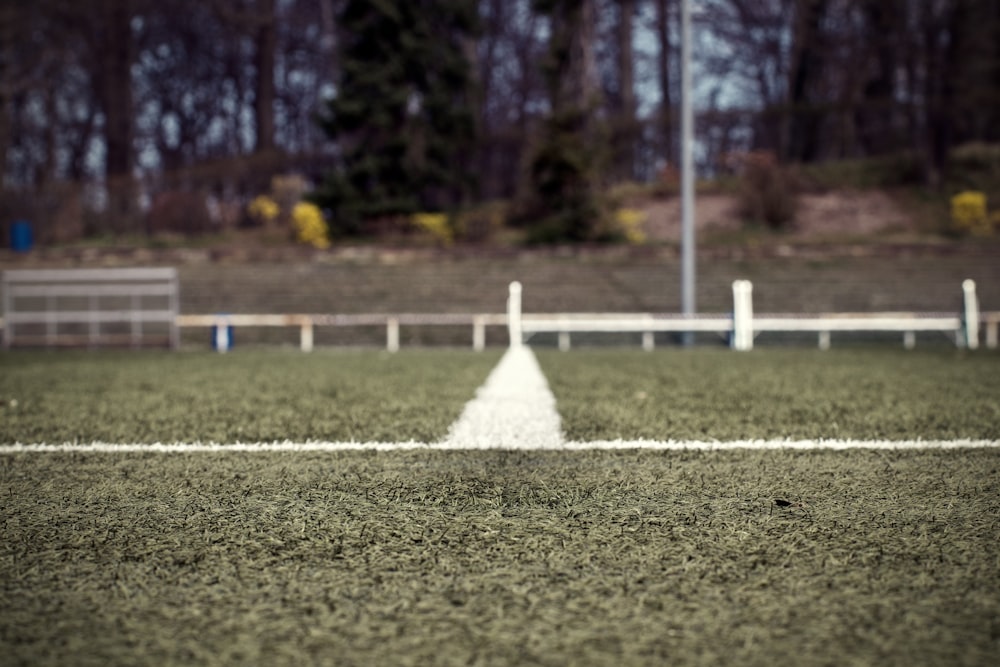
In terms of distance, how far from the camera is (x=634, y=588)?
67.5 inches

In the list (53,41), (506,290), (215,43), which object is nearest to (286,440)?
(506,290)

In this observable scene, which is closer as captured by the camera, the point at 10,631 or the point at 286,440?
the point at 10,631

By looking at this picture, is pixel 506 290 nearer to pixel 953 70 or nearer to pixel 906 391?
pixel 906 391

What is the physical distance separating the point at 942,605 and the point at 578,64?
18.4m

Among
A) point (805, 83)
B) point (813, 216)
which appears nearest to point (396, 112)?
point (813, 216)

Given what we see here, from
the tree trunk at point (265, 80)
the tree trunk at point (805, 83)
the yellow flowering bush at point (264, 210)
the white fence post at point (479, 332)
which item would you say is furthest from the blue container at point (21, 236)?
the tree trunk at point (805, 83)

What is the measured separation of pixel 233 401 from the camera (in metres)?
5.17

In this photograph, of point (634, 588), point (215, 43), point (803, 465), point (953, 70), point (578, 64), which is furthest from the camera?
point (215, 43)

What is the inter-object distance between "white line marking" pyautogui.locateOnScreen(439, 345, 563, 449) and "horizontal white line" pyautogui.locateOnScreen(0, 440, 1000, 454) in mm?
57

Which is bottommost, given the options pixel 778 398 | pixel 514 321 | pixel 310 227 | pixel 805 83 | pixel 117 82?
pixel 778 398

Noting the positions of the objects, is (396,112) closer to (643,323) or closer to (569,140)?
(569,140)

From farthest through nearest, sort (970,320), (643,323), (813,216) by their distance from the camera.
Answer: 1. (813,216)
2. (643,323)
3. (970,320)

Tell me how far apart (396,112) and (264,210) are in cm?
410

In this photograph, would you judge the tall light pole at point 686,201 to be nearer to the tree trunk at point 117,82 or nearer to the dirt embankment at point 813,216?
the dirt embankment at point 813,216
